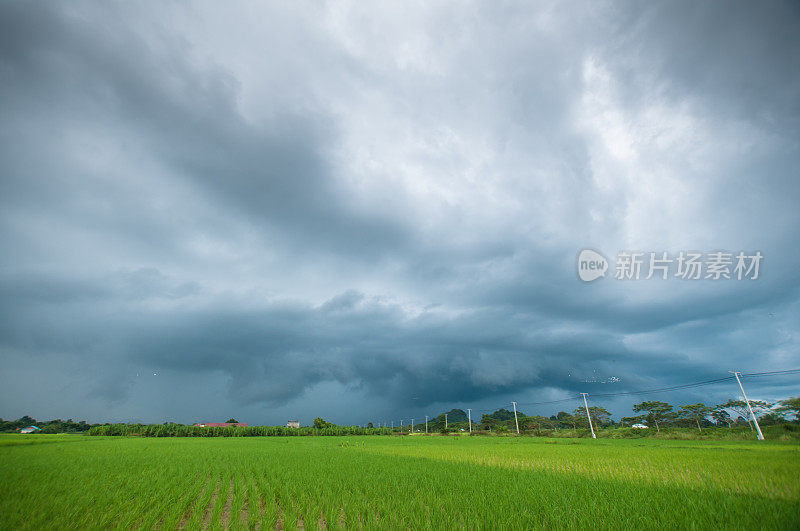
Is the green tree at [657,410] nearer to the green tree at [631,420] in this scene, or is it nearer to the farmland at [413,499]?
the green tree at [631,420]

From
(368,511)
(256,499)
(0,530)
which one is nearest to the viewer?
(0,530)

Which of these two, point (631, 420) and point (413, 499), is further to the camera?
point (631, 420)

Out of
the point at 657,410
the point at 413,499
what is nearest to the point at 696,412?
the point at 657,410

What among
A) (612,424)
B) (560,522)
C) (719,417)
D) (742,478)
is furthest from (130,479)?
(612,424)

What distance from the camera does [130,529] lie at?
5309 millimetres

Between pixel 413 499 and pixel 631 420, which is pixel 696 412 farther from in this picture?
pixel 413 499

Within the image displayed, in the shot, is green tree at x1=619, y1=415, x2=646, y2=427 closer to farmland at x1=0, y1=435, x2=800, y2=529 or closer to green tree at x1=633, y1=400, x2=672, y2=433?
green tree at x1=633, y1=400, x2=672, y2=433

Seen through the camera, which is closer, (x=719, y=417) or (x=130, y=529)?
(x=130, y=529)

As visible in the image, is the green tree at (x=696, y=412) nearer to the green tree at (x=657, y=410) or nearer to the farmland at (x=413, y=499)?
the green tree at (x=657, y=410)

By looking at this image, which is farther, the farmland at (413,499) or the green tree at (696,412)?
the green tree at (696,412)

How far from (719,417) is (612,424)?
17055 millimetres

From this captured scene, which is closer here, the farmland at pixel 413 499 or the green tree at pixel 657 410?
the farmland at pixel 413 499

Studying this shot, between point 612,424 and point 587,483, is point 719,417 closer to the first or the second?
point 612,424

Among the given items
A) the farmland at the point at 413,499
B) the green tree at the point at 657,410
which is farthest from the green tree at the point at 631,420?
the farmland at the point at 413,499
